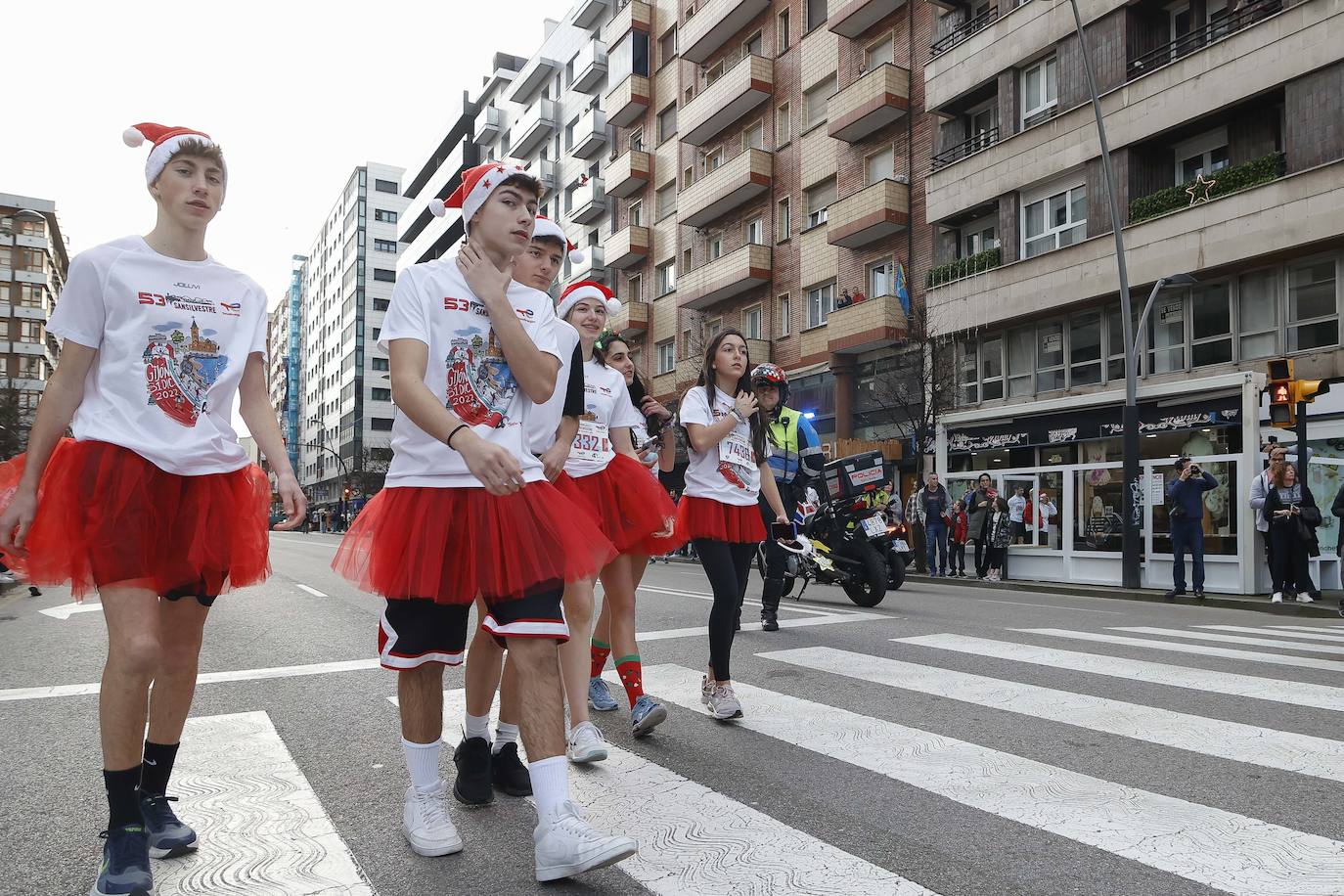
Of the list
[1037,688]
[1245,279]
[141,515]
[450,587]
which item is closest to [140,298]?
[141,515]

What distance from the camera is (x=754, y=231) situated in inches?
1273

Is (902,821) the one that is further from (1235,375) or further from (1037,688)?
(1235,375)

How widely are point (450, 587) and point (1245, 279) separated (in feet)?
61.4

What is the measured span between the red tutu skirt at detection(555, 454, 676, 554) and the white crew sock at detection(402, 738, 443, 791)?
159 cm

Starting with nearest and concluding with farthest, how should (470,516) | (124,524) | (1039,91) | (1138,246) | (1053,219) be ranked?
(124,524), (470,516), (1138,246), (1053,219), (1039,91)

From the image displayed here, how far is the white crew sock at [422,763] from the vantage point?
288 centimetres

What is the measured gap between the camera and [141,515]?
8.79ft

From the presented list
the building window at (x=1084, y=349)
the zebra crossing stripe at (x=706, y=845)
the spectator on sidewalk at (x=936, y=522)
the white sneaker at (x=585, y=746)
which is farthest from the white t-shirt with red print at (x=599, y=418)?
the building window at (x=1084, y=349)

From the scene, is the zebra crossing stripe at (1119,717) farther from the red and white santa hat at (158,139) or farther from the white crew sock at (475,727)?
the red and white santa hat at (158,139)

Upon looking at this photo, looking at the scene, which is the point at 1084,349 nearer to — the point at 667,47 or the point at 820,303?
the point at 820,303

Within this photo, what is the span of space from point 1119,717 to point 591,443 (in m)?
2.70

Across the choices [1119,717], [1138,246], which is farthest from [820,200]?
[1119,717]

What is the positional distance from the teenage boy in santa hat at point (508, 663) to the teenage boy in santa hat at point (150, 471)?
0.78 m

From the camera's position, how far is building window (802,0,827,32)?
96.9 ft
